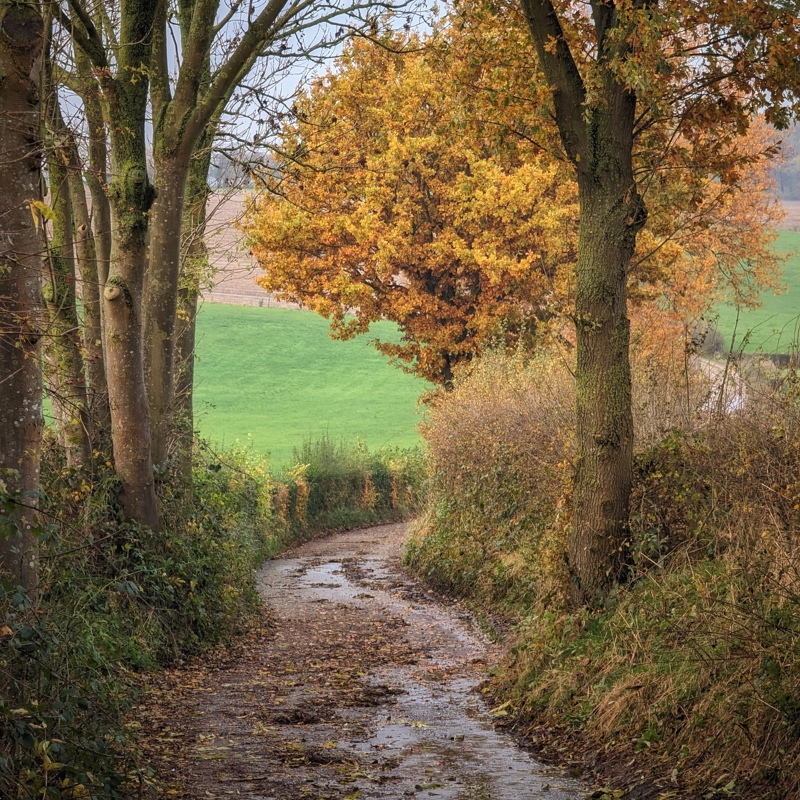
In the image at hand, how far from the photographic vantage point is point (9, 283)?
6047 millimetres

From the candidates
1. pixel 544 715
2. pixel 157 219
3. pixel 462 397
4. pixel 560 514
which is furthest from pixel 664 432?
pixel 462 397

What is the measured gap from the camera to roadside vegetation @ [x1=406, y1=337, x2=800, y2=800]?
6055 mm

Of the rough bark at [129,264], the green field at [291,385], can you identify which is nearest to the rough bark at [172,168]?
the rough bark at [129,264]

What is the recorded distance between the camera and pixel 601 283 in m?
9.27

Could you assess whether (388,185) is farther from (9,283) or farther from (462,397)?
(9,283)

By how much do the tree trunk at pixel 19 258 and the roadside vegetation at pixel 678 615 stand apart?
4.26 m

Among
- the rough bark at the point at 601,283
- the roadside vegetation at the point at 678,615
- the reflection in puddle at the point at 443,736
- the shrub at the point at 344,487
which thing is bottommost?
the shrub at the point at 344,487

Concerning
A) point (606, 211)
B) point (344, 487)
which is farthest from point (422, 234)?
point (606, 211)

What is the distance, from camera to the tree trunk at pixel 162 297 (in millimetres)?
11867

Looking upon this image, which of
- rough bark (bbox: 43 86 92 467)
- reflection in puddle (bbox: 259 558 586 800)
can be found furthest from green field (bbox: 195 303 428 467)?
rough bark (bbox: 43 86 92 467)

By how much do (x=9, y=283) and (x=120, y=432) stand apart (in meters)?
4.83

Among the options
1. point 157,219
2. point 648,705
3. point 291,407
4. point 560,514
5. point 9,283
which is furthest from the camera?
point 291,407

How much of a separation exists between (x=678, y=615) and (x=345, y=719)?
3.01 metres

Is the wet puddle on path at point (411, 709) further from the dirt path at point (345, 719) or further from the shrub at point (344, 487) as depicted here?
the shrub at point (344, 487)
